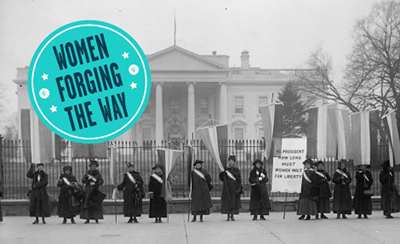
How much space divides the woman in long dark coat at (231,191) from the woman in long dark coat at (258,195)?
1.12ft

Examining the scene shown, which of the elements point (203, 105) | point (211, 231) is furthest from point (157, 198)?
point (203, 105)

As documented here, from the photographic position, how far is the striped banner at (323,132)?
48.8 feet

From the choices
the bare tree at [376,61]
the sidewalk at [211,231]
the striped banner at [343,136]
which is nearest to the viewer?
the sidewalk at [211,231]

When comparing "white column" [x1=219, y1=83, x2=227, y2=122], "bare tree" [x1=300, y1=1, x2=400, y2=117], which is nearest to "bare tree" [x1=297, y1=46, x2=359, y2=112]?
"bare tree" [x1=300, y1=1, x2=400, y2=117]

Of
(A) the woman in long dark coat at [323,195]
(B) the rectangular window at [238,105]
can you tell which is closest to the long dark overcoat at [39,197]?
(A) the woman in long dark coat at [323,195]

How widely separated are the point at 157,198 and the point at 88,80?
6.60m

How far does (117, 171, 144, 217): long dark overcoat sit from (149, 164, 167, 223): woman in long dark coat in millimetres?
304

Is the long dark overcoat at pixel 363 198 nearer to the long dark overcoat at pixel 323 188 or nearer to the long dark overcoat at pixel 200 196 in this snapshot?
the long dark overcoat at pixel 323 188

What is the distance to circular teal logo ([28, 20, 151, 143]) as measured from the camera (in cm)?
869

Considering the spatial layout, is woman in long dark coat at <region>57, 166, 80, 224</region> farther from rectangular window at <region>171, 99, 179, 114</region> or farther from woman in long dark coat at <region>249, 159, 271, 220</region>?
rectangular window at <region>171, 99, 179, 114</region>

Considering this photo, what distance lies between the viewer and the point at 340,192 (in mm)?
15242

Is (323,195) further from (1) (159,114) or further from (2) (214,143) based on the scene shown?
(1) (159,114)

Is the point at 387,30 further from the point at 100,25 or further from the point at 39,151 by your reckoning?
the point at 100,25

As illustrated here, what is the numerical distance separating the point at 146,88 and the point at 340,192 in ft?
24.9
